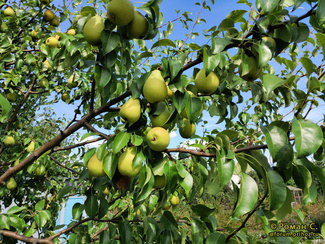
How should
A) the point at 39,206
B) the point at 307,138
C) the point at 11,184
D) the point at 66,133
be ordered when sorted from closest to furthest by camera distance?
the point at 307,138, the point at 66,133, the point at 39,206, the point at 11,184

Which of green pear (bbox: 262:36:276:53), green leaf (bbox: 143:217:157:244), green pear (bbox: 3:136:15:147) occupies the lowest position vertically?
green leaf (bbox: 143:217:157:244)

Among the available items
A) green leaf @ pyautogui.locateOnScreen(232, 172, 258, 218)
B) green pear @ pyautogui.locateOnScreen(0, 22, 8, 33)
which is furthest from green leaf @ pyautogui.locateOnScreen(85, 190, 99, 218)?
green pear @ pyautogui.locateOnScreen(0, 22, 8, 33)

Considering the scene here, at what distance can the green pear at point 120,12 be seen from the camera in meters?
0.79

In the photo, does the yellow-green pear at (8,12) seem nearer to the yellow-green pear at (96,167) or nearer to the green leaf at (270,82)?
the yellow-green pear at (96,167)

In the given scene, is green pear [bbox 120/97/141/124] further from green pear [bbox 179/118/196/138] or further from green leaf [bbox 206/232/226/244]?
green leaf [bbox 206/232/226/244]

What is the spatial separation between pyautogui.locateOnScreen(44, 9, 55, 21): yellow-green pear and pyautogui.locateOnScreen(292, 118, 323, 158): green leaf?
8.89 feet

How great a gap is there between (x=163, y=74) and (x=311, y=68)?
1.56 ft

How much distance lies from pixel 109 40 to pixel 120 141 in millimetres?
351

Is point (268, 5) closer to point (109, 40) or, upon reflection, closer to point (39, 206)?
point (109, 40)

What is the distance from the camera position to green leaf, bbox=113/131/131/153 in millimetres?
764

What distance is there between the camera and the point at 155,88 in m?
0.81

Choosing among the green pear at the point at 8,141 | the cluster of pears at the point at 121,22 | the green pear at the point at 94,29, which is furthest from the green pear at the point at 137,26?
the green pear at the point at 8,141

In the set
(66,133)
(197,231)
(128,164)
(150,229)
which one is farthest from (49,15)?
(197,231)

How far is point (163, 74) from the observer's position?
0.82 meters
